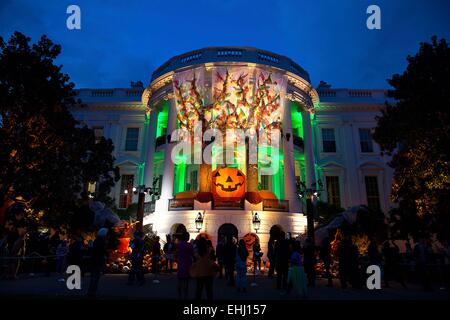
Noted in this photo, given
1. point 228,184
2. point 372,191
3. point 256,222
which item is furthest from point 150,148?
point 372,191

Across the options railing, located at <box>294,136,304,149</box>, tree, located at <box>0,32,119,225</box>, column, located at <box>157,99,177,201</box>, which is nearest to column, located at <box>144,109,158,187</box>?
column, located at <box>157,99,177,201</box>

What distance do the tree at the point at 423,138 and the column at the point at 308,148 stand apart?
10.3m

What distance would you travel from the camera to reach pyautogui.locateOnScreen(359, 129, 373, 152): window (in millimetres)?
27594

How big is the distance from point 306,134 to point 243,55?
8839 millimetres

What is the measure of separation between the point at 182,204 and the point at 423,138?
14.1m

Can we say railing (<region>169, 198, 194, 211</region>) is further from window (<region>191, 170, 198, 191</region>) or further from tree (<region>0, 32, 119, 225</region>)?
tree (<region>0, 32, 119, 225</region>)

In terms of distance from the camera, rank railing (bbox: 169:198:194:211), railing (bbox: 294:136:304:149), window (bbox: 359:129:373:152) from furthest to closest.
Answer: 1. window (bbox: 359:129:373:152)
2. railing (bbox: 294:136:304:149)
3. railing (bbox: 169:198:194:211)

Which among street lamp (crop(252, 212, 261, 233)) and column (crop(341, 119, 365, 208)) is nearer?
street lamp (crop(252, 212, 261, 233))

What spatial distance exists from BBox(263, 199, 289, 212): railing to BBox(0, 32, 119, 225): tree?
472 inches

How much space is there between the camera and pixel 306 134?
25609 millimetres

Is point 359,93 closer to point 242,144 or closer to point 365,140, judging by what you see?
point 365,140

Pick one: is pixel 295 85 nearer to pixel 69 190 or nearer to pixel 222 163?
pixel 222 163

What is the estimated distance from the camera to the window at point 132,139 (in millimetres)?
27750
